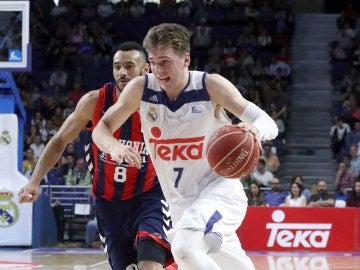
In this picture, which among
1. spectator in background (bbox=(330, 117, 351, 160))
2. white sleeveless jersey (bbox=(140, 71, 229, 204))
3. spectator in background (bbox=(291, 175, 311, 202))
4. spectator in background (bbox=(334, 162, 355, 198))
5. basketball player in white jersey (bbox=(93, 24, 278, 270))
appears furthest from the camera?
spectator in background (bbox=(330, 117, 351, 160))

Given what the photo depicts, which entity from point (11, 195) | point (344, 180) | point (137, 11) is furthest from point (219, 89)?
point (137, 11)

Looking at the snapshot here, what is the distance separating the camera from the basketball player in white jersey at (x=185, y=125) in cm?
525

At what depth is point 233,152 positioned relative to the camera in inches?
192

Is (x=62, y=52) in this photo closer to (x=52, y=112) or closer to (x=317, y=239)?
(x=52, y=112)

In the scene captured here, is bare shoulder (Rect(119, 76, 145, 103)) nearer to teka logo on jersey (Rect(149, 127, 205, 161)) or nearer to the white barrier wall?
teka logo on jersey (Rect(149, 127, 205, 161))

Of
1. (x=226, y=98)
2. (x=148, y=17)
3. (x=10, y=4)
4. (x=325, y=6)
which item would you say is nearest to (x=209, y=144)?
(x=226, y=98)

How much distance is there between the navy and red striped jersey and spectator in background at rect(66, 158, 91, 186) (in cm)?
977

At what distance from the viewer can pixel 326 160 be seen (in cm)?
2000

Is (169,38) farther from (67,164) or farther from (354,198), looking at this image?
(67,164)

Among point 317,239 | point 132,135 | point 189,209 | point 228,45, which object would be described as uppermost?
point 228,45

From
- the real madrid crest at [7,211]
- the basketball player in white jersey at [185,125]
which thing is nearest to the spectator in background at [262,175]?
the real madrid crest at [7,211]

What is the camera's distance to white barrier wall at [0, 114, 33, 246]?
1430cm

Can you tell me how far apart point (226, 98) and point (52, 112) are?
15366mm

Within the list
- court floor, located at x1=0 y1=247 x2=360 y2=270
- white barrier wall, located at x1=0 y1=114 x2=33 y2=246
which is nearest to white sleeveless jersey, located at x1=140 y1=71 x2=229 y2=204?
court floor, located at x1=0 y1=247 x2=360 y2=270
